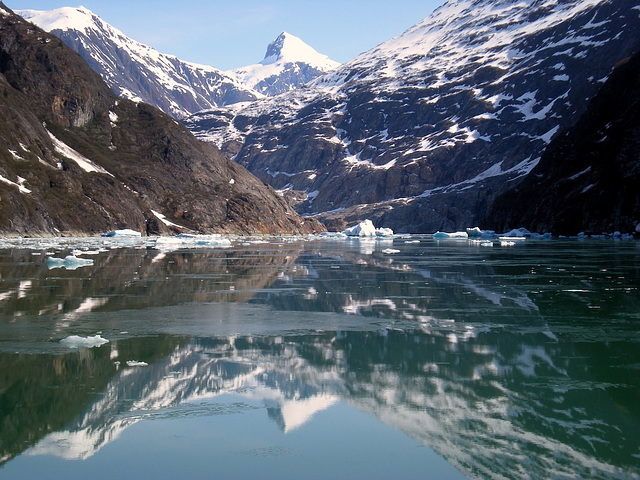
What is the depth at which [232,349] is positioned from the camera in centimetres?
1544

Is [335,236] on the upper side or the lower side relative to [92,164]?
lower

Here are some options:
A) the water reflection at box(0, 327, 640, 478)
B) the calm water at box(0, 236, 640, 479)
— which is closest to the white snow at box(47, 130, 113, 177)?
the calm water at box(0, 236, 640, 479)

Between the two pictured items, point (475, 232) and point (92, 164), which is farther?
point (475, 232)

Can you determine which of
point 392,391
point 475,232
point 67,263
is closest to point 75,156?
point 475,232

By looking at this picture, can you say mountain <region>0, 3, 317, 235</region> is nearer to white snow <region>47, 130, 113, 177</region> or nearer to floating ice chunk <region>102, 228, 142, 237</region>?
white snow <region>47, 130, 113, 177</region>

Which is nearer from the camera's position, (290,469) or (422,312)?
(290,469)

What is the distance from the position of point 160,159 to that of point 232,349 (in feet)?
525

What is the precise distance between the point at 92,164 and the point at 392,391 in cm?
14104

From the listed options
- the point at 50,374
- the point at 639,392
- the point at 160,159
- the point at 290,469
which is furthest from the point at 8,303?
the point at 160,159

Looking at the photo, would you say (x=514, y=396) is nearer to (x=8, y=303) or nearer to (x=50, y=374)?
(x=50, y=374)

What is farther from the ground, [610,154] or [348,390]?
[610,154]

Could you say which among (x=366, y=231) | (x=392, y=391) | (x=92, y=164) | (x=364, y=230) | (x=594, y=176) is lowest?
(x=392, y=391)

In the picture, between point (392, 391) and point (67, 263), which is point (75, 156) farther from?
point (392, 391)

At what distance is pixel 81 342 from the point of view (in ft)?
50.7
